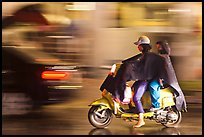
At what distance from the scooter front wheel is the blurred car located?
44 centimetres

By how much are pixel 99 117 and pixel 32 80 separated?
1.18 meters

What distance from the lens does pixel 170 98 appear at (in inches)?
285

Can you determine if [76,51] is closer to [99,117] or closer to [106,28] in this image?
[106,28]

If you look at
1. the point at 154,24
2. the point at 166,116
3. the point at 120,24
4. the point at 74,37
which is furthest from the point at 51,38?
the point at 166,116

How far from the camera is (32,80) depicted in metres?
7.52

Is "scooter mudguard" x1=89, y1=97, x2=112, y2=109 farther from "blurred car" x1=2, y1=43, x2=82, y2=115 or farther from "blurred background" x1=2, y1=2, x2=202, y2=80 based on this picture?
"blurred background" x1=2, y1=2, x2=202, y2=80

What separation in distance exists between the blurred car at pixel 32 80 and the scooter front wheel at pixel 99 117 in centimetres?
44

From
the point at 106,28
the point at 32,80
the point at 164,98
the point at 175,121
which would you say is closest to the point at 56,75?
the point at 32,80

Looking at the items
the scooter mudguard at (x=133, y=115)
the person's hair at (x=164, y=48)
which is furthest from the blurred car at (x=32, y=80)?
the person's hair at (x=164, y=48)

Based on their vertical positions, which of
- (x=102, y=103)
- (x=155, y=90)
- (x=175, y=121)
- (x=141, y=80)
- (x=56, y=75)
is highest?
(x=56, y=75)

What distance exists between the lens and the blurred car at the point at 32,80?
7414 millimetres

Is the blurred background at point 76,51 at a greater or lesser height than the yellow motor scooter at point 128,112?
greater

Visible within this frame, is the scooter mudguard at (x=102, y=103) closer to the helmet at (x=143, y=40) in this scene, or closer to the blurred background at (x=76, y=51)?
the blurred background at (x=76, y=51)

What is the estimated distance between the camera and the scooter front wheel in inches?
286
